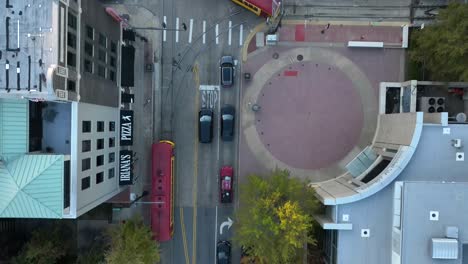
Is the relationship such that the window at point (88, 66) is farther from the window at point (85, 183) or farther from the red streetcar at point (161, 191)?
the red streetcar at point (161, 191)

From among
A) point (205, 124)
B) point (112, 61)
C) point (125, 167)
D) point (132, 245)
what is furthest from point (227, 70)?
point (132, 245)

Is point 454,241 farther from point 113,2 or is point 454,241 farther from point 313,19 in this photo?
point 113,2

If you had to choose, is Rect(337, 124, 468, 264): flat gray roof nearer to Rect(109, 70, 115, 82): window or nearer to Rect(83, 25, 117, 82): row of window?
Rect(83, 25, 117, 82): row of window

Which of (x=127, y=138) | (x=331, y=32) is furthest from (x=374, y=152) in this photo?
(x=127, y=138)

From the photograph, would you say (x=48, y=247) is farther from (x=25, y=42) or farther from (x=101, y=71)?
(x=25, y=42)

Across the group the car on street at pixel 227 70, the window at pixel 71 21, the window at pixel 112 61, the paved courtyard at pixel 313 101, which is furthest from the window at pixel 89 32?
the paved courtyard at pixel 313 101

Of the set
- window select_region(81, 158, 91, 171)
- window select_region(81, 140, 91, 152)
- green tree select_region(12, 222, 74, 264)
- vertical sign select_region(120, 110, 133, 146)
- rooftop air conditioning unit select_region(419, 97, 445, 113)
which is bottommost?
green tree select_region(12, 222, 74, 264)

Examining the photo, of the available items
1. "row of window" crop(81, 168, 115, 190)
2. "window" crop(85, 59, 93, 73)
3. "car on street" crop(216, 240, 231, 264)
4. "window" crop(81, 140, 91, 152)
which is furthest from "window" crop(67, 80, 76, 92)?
"car on street" crop(216, 240, 231, 264)
